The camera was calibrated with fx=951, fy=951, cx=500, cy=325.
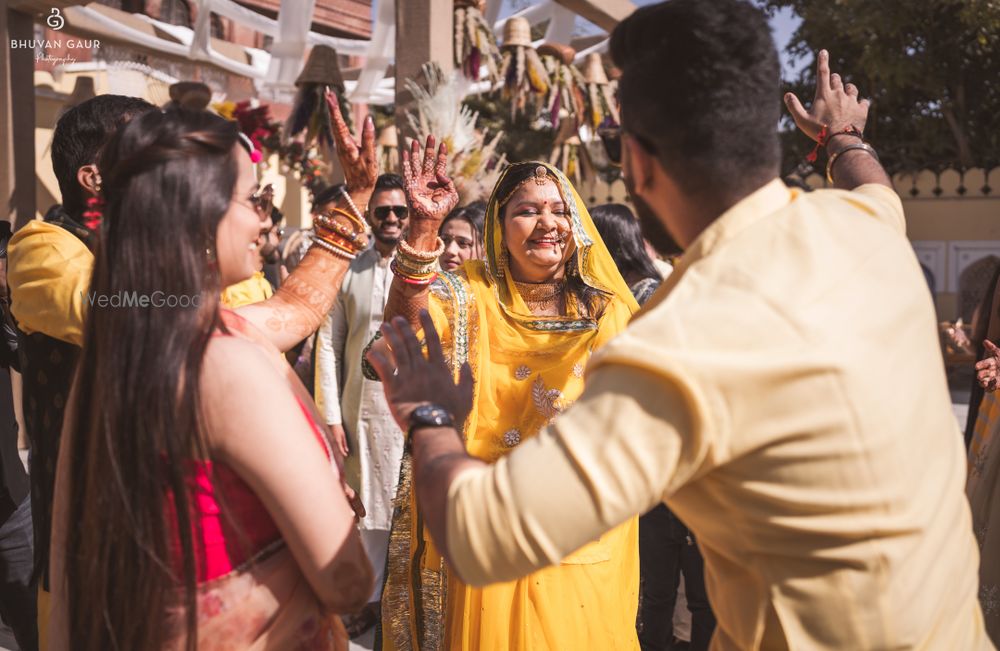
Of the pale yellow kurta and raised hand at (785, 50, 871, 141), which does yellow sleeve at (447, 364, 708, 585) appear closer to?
the pale yellow kurta

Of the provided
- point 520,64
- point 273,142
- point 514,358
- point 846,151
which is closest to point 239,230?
point 846,151

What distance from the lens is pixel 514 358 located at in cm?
308

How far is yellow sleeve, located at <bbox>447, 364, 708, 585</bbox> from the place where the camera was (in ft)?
3.92

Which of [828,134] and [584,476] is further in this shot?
[828,134]

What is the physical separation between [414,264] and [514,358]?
0.57 meters

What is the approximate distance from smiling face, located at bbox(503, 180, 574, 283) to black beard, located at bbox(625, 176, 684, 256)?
151 centimetres

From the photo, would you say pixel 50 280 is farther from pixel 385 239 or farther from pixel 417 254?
pixel 385 239

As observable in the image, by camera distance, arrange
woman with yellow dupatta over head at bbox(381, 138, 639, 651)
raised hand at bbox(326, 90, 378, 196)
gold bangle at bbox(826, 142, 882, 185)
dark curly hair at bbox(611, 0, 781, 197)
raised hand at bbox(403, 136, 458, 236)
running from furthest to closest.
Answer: woman with yellow dupatta over head at bbox(381, 138, 639, 651) < raised hand at bbox(403, 136, 458, 236) < raised hand at bbox(326, 90, 378, 196) < gold bangle at bbox(826, 142, 882, 185) < dark curly hair at bbox(611, 0, 781, 197)

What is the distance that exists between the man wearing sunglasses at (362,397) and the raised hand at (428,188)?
2.03 m

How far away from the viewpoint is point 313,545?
59.4 inches

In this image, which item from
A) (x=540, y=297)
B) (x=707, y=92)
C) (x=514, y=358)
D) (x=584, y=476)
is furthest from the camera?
(x=540, y=297)

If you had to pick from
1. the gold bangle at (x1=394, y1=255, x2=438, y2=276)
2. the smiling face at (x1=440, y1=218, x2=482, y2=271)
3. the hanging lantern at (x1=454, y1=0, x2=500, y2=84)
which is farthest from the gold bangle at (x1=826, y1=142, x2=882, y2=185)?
the hanging lantern at (x1=454, y1=0, x2=500, y2=84)

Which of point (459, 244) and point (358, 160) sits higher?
point (358, 160)

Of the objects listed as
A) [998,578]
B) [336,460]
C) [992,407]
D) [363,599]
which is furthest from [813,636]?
[992,407]
